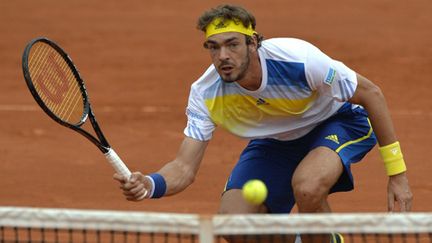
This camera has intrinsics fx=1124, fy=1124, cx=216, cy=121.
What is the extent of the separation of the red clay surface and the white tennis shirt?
2188 millimetres

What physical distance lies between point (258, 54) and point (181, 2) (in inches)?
420

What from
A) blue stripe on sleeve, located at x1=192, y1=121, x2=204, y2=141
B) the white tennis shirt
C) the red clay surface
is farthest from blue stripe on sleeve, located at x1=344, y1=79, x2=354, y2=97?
the red clay surface

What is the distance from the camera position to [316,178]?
6277mm

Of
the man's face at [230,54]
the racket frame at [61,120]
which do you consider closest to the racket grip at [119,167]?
the racket frame at [61,120]

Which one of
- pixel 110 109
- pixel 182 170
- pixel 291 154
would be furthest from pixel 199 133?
pixel 110 109

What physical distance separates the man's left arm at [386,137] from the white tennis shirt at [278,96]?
0.08m

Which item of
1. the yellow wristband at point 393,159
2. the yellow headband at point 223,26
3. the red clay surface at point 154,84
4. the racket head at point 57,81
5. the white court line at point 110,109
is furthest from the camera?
the white court line at point 110,109

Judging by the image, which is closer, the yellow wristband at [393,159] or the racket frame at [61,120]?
the racket frame at [61,120]

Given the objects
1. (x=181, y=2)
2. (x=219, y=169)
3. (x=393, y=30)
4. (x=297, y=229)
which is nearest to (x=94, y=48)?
(x=181, y=2)

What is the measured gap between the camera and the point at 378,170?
32.6 feet

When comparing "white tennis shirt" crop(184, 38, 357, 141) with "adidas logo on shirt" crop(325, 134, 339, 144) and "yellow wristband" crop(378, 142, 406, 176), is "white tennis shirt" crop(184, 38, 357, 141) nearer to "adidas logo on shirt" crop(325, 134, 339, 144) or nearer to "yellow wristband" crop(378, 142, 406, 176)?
"adidas logo on shirt" crop(325, 134, 339, 144)

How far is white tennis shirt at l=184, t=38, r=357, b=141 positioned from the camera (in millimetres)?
6418

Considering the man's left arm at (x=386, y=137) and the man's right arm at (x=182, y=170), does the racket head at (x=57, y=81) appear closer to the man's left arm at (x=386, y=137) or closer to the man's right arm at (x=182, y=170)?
the man's right arm at (x=182, y=170)

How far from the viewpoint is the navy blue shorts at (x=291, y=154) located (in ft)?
22.1
